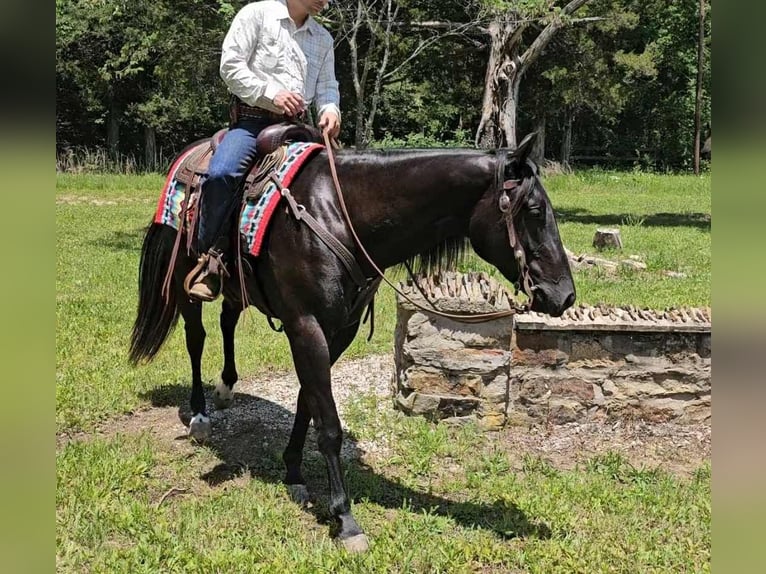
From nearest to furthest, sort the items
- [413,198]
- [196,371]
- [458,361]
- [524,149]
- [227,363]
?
1. [524,149]
2. [413,198]
3. [458,361]
4. [196,371]
5. [227,363]

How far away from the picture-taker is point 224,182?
363 cm

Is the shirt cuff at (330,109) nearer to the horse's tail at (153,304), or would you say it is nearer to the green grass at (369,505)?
the horse's tail at (153,304)

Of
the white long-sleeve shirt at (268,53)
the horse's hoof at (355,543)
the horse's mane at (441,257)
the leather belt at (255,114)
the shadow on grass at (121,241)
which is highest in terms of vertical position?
the white long-sleeve shirt at (268,53)

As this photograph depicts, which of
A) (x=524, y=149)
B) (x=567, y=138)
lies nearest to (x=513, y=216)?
(x=524, y=149)

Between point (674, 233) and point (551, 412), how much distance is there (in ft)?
32.1

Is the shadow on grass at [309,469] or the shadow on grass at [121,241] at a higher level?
the shadow on grass at [121,241]

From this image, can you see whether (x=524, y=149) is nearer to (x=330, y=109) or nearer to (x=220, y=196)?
(x=330, y=109)

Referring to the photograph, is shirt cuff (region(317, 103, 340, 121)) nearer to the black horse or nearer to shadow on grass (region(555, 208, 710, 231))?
the black horse

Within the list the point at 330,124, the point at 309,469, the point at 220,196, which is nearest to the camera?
the point at 220,196

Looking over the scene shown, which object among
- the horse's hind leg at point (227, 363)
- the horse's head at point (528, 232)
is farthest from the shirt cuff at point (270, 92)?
the horse's hind leg at point (227, 363)

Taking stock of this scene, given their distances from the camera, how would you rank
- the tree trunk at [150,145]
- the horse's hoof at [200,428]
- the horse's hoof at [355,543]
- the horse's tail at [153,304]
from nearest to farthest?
the horse's hoof at [355,543], the horse's hoof at [200,428], the horse's tail at [153,304], the tree trunk at [150,145]

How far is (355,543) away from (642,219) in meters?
13.7

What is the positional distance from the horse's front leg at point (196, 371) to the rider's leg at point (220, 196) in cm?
82

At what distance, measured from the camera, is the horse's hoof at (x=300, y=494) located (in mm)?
3832
